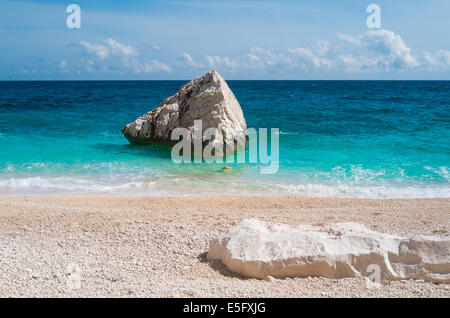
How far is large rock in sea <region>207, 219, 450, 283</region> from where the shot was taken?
443 centimetres

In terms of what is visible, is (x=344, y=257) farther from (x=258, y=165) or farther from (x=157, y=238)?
(x=258, y=165)

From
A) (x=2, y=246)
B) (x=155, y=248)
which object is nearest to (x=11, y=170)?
(x=2, y=246)

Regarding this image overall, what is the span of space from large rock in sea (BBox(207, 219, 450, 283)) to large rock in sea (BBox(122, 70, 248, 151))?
8.67 meters

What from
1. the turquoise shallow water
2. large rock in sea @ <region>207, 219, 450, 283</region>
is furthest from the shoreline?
the turquoise shallow water

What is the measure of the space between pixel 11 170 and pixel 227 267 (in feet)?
32.1

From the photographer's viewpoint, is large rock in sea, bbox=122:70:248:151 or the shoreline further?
large rock in sea, bbox=122:70:248:151

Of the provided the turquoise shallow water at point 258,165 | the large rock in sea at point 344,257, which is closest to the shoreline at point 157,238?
the large rock in sea at point 344,257

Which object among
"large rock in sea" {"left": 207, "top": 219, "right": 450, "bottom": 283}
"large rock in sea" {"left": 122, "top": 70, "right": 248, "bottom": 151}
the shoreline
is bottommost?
the shoreline

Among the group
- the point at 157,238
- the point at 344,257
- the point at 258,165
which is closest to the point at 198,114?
the point at 258,165

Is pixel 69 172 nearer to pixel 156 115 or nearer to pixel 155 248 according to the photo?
pixel 156 115

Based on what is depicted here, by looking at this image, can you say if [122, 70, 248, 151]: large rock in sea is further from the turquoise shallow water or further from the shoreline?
the shoreline

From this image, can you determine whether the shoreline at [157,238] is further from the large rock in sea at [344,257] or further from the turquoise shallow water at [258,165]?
the turquoise shallow water at [258,165]

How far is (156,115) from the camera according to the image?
14.8 m

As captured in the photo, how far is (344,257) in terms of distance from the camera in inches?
177
